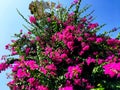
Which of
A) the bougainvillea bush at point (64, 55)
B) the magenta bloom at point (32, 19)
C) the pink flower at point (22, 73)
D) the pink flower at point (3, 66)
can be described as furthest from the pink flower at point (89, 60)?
the pink flower at point (3, 66)

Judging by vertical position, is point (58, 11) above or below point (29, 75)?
above

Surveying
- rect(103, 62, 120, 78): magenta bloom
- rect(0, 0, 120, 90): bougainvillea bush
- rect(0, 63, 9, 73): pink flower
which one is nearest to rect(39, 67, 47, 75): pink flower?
rect(0, 0, 120, 90): bougainvillea bush

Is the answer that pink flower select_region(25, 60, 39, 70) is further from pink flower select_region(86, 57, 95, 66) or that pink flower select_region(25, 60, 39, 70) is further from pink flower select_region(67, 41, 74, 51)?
pink flower select_region(86, 57, 95, 66)

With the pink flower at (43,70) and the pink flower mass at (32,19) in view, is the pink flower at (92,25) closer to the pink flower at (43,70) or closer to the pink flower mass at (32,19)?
the pink flower mass at (32,19)

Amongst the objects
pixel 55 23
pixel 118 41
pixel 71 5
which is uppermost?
pixel 71 5

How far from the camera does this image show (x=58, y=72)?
13000 mm

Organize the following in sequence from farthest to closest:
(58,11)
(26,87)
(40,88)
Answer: (58,11) → (26,87) → (40,88)

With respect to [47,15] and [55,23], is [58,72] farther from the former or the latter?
[47,15]

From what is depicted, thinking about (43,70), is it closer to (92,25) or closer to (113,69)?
(113,69)

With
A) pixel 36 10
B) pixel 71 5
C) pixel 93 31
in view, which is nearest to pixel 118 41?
pixel 93 31

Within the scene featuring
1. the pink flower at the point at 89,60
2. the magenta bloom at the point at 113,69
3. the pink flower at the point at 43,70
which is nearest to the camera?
the magenta bloom at the point at 113,69

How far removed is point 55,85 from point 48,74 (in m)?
0.44

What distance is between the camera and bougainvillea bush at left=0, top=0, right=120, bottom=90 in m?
12.5

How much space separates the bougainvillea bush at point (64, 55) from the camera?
40.9ft
